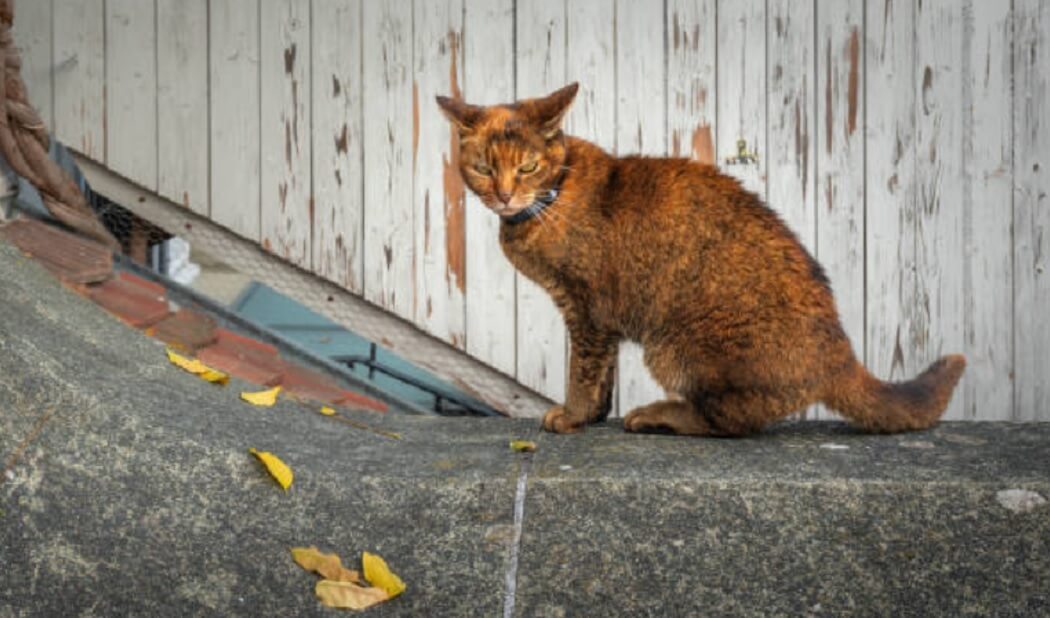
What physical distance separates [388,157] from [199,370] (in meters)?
1.03

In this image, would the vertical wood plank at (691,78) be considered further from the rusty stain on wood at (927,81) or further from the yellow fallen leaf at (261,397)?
the yellow fallen leaf at (261,397)

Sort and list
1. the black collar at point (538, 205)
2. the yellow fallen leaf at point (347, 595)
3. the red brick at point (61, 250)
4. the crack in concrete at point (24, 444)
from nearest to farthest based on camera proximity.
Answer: the yellow fallen leaf at point (347, 595) → the crack in concrete at point (24, 444) → the black collar at point (538, 205) → the red brick at point (61, 250)

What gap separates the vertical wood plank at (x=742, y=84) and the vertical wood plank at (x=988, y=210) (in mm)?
620

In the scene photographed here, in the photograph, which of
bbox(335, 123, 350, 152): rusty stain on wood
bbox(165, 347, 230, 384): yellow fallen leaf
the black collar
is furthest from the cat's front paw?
bbox(335, 123, 350, 152): rusty stain on wood

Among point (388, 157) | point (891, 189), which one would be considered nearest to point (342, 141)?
point (388, 157)

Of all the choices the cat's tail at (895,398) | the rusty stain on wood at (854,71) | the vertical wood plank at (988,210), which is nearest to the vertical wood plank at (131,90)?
the rusty stain on wood at (854,71)

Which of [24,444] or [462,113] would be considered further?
[462,113]

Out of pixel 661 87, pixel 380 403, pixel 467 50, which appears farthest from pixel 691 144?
pixel 380 403

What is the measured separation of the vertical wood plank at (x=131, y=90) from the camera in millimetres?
3654

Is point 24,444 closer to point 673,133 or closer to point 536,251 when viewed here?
point 536,251

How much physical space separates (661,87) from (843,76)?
552 mm

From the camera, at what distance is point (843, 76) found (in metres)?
3.43

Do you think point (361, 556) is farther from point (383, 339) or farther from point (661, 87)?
point (661, 87)

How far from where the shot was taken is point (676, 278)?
2473 millimetres
